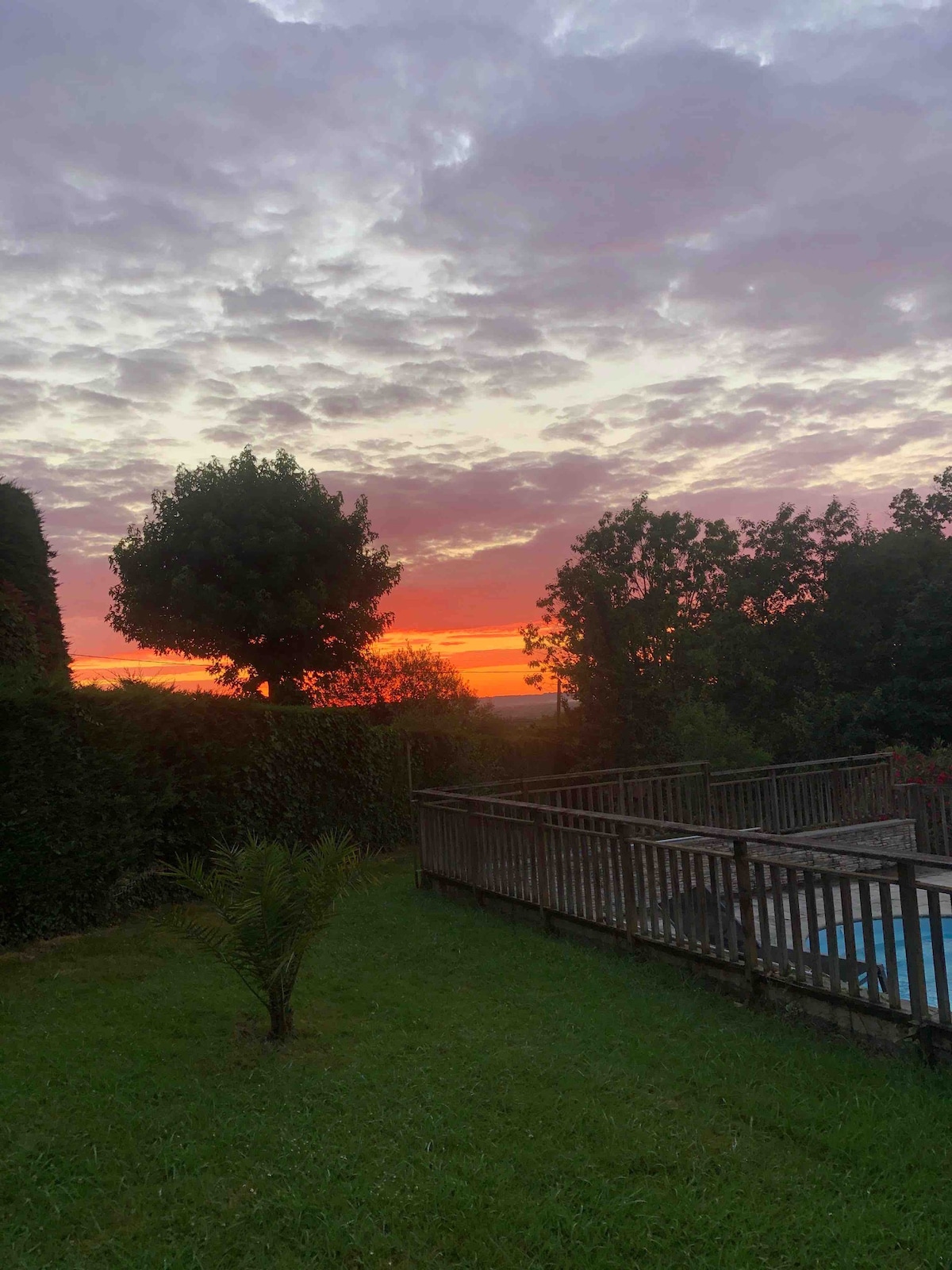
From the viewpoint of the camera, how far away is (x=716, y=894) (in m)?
5.94

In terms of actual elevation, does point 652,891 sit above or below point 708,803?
above

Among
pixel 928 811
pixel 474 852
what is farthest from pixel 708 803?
pixel 474 852

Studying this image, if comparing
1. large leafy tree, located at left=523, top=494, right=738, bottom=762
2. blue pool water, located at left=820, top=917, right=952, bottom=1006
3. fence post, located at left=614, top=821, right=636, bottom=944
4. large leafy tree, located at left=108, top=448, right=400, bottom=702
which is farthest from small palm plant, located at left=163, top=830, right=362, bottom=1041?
large leafy tree, located at left=108, top=448, right=400, bottom=702

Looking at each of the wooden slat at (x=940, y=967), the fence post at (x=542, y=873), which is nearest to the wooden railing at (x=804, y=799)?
the fence post at (x=542, y=873)

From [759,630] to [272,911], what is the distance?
23.5 m

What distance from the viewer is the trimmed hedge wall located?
26.4ft

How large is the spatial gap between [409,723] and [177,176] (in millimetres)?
9166

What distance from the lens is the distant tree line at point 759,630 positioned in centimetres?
2125

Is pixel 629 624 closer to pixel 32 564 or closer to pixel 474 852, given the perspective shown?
pixel 32 564

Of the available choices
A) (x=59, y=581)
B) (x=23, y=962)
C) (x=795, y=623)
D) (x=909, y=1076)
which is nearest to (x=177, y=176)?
(x=23, y=962)

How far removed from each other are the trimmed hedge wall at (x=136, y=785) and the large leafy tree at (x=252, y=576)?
1166cm

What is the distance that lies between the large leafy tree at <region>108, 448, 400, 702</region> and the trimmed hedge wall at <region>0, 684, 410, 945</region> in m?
11.7

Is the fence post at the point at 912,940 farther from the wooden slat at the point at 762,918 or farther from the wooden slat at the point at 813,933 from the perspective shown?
the wooden slat at the point at 762,918

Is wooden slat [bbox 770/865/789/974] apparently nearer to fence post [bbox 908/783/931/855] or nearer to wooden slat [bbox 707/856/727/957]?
wooden slat [bbox 707/856/727/957]
